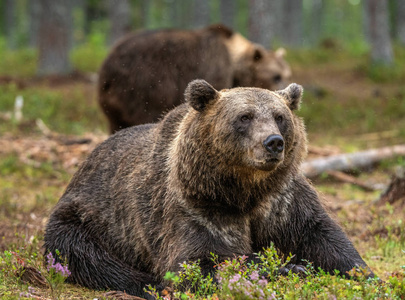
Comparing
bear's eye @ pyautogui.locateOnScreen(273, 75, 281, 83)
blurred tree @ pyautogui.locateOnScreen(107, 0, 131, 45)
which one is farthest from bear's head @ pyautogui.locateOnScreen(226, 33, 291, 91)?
blurred tree @ pyautogui.locateOnScreen(107, 0, 131, 45)

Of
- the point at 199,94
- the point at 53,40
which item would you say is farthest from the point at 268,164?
the point at 53,40

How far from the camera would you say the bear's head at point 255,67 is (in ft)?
40.8

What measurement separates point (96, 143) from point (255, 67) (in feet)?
12.3

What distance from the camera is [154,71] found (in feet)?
33.7

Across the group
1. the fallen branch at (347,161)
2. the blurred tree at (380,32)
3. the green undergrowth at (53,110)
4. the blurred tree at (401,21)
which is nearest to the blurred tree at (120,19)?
the green undergrowth at (53,110)

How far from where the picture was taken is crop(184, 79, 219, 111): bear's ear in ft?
15.2

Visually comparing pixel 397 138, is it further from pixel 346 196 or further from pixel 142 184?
pixel 142 184

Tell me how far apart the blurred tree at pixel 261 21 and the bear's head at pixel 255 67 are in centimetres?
320

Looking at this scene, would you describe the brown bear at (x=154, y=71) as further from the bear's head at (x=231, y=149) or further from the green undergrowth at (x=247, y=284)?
the green undergrowth at (x=247, y=284)

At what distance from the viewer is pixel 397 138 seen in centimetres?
1285

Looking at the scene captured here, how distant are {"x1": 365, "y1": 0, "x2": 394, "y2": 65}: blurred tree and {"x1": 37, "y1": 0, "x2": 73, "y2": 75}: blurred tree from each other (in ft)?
32.6

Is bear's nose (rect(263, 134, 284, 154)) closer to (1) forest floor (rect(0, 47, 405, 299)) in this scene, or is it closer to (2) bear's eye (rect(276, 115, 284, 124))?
(2) bear's eye (rect(276, 115, 284, 124))

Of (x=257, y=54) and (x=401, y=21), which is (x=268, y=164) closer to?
(x=257, y=54)

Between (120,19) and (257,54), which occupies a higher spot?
(120,19)
